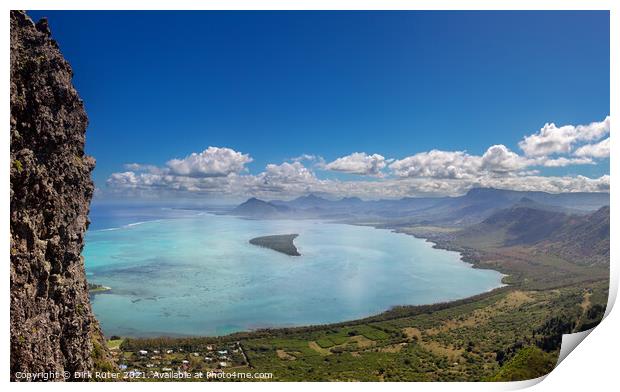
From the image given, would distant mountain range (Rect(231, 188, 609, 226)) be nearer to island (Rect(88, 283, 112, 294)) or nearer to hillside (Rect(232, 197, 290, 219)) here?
hillside (Rect(232, 197, 290, 219))

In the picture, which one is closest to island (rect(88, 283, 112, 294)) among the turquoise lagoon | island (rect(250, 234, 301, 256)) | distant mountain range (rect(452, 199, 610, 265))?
the turquoise lagoon

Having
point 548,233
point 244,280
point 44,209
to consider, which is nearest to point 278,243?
point 244,280

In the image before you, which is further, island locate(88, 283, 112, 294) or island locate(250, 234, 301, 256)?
island locate(250, 234, 301, 256)

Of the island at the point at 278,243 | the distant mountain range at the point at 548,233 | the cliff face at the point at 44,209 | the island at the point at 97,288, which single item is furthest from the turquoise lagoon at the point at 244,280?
the cliff face at the point at 44,209

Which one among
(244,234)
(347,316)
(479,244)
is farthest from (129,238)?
(479,244)

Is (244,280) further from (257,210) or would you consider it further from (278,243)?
(257,210)
